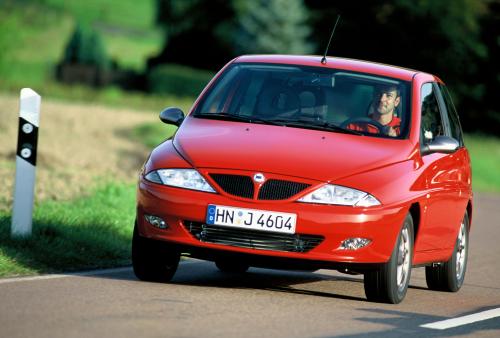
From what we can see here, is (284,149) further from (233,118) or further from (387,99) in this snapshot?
(387,99)

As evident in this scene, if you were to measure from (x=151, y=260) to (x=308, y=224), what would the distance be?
1.29 metres

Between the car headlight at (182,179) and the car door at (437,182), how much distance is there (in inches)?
68.3

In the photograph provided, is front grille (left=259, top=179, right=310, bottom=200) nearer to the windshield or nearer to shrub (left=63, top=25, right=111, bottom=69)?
the windshield

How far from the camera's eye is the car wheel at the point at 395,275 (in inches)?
383

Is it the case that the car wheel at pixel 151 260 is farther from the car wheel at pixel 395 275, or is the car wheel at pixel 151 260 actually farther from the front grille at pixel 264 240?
the car wheel at pixel 395 275

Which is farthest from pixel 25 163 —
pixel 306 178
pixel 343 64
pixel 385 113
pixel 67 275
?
pixel 385 113

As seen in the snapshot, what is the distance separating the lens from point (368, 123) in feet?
34.7

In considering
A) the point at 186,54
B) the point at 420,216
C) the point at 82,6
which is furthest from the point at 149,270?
the point at 82,6

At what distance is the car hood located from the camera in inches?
377

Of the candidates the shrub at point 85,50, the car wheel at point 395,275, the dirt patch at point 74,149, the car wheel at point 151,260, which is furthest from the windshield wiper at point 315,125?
the shrub at point 85,50

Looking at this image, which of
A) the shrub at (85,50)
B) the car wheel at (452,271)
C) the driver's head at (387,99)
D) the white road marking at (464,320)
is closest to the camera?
the white road marking at (464,320)

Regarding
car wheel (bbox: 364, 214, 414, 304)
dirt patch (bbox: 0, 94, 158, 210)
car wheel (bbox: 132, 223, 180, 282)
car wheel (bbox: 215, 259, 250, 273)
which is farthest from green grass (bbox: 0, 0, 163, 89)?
car wheel (bbox: 364, 214, 414, 304)

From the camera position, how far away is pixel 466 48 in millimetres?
69062

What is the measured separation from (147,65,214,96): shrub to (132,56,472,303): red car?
217 feet
